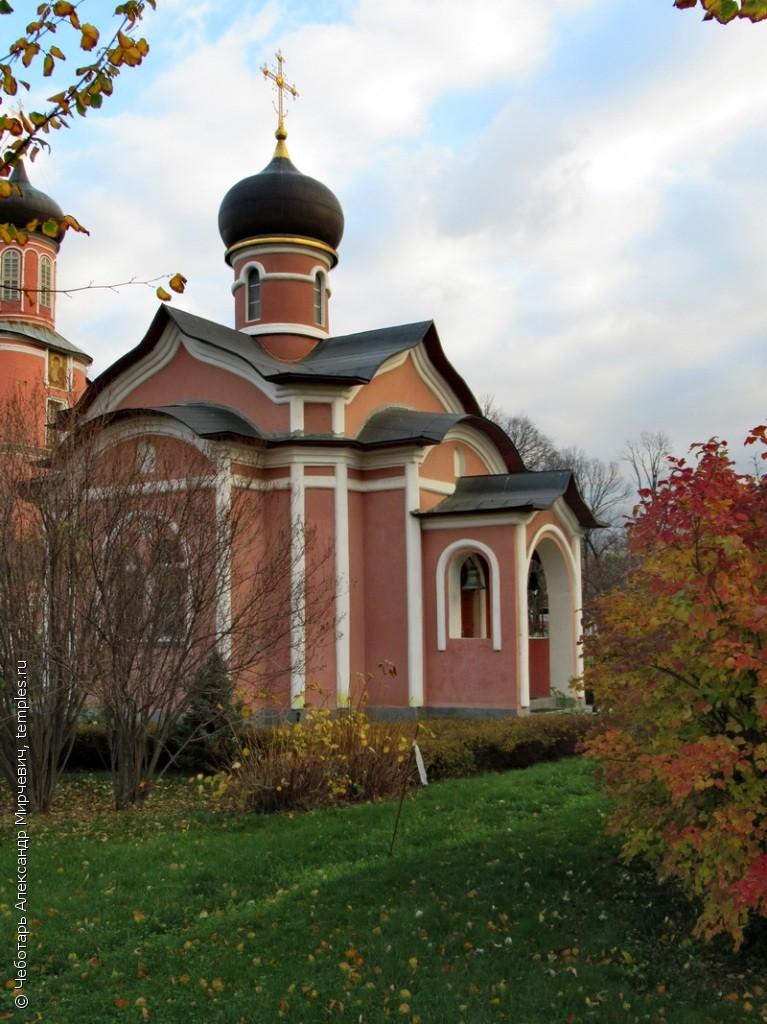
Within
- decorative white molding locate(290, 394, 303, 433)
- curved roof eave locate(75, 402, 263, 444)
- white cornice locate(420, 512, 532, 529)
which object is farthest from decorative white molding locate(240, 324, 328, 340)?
white cornice locate(420, 512, 532, 529)

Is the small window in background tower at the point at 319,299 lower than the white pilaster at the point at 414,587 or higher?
higher

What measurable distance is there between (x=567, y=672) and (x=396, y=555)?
3.62 metres

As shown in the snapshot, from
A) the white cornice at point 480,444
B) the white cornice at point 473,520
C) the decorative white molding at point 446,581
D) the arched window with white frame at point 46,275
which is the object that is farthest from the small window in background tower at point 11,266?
the decorative white molding at point 446,581

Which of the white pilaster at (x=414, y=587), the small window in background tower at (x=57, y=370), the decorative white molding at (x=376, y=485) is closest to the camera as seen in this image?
the white pilaster at (x=414, y=587)

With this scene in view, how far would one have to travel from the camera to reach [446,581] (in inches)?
590

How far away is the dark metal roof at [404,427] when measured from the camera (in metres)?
14.8

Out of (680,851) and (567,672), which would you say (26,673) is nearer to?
(680,851)

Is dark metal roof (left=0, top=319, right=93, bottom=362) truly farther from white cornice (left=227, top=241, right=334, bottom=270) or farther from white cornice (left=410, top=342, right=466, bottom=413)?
white cornice (left=410, top=342, right=466, bottom=413)

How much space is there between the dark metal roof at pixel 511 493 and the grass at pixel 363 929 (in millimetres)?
6989

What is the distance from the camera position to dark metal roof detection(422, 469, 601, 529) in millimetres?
14617

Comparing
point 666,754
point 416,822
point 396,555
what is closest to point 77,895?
point 416,822

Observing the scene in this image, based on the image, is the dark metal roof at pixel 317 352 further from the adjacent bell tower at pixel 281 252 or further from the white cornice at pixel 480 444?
the white cornice at pixel 480 444

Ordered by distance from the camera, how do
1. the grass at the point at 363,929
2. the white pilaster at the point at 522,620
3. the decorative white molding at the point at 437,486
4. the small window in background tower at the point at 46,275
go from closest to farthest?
the grass at the point at 363,929 < the white pilaster at the point at 522,620 < the decorative white molding at the point at 437,486 < the small window in background tower at the point at 46,275

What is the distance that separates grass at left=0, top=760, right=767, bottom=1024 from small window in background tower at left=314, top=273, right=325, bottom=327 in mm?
11762
